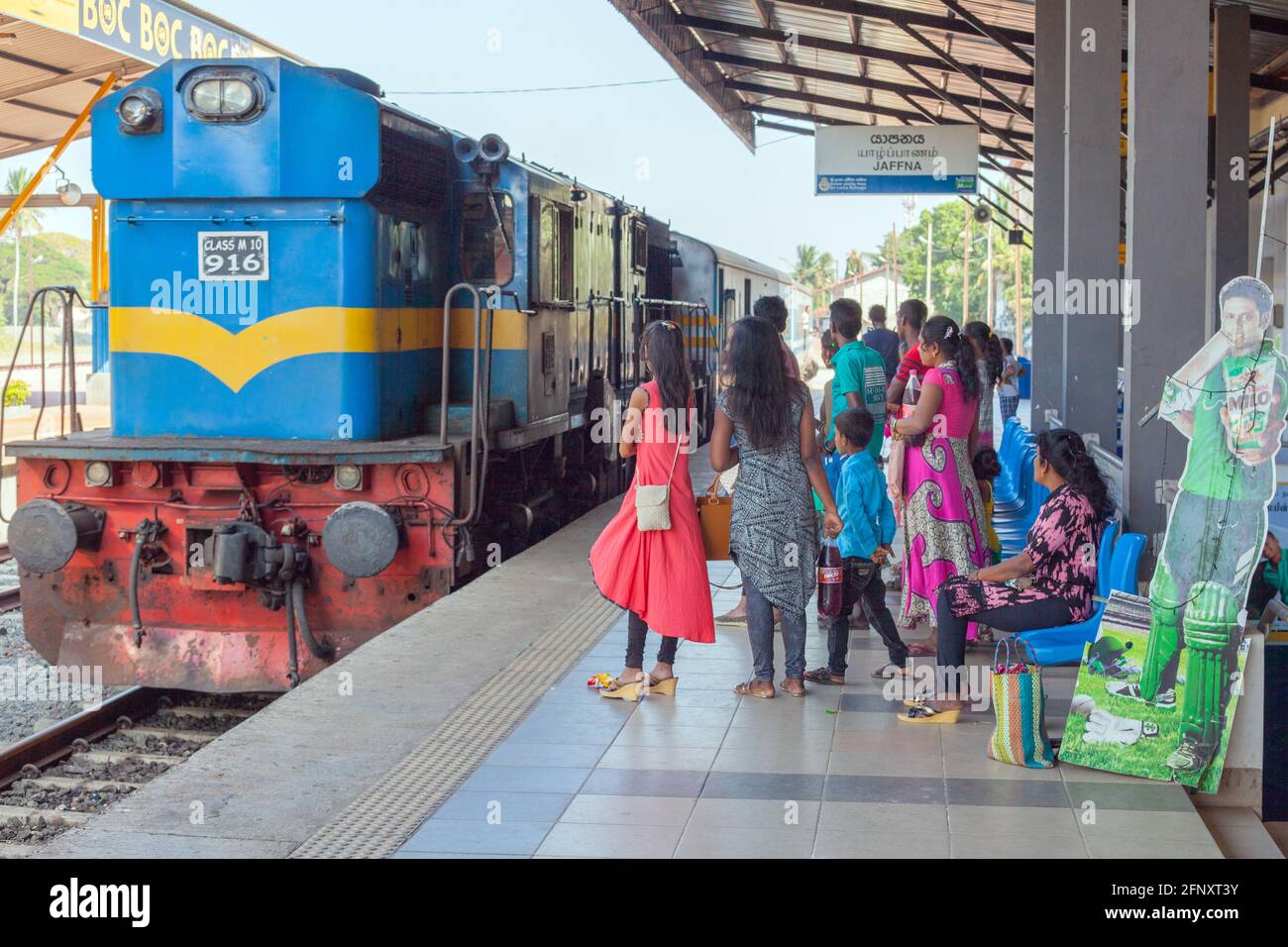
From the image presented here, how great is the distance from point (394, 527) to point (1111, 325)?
638 cm

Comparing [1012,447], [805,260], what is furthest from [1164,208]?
[805,260]

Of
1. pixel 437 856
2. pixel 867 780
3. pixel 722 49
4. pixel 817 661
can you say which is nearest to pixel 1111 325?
pixel 817 661

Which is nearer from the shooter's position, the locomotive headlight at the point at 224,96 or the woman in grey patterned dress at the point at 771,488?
the woman in grey patterned dress at the point at 771,488

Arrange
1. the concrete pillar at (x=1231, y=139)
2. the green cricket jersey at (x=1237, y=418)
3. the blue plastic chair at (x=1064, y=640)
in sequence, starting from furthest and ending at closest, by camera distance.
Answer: the concrete pillar at (x=1231, y=139) → the blue plastic chair at (x=1064, y=640) → the green cricket jersey at (x=1237, y=418)

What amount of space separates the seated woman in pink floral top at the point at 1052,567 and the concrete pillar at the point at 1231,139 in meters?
9.20

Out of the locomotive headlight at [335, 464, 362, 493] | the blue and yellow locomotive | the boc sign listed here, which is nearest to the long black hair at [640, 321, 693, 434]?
the blue and yellow locomotive

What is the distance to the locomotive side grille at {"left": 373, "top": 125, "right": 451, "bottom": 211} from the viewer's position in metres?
8.59

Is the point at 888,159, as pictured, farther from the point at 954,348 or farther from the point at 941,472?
the point at 941,472

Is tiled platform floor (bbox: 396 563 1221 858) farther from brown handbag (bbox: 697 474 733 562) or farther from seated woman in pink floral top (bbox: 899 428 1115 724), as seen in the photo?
brown handbag (bbox: 697 474 733 562)

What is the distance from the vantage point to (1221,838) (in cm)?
515

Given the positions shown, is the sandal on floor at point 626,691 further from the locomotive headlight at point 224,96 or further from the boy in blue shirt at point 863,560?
the locomotive headlight at point 224,96

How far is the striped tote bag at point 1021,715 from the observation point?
5512 mm

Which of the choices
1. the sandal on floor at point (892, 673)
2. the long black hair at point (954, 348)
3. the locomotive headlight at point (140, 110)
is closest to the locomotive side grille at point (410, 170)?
the locomotive headlight at point (140, 110)

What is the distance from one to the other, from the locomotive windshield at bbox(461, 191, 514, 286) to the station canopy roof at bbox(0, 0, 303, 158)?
19.8 feet
